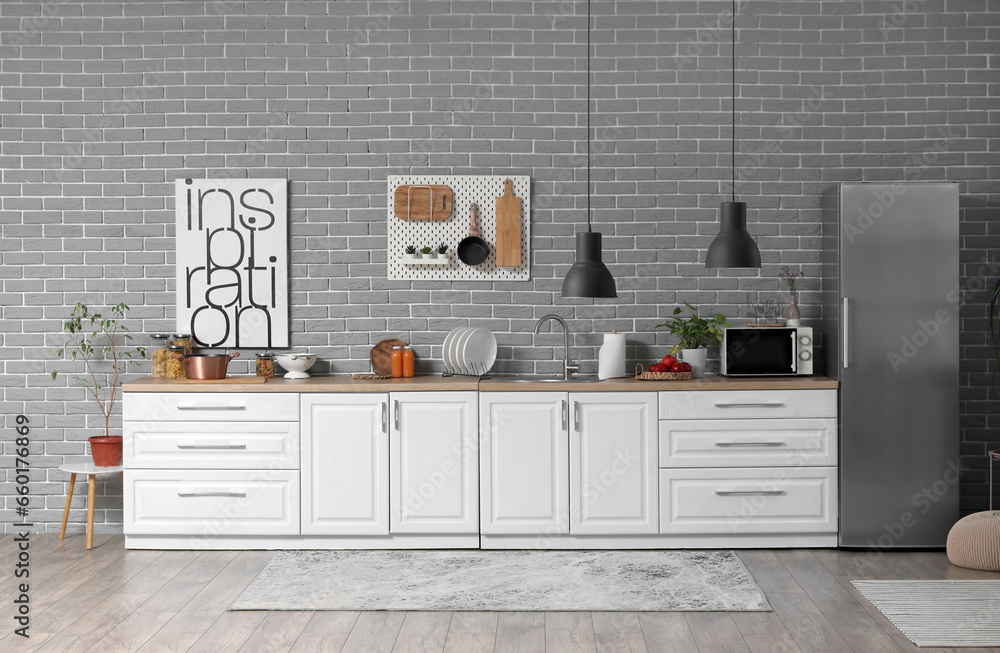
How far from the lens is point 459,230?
188 inches

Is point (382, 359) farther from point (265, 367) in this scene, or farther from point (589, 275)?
point (589, 275)

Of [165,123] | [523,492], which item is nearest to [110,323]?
[165,123]

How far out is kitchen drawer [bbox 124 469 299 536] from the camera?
168 inches

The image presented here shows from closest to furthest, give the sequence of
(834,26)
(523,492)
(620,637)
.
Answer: (620,637) < (523,492) < (834,26)

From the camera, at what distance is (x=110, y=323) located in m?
4.74

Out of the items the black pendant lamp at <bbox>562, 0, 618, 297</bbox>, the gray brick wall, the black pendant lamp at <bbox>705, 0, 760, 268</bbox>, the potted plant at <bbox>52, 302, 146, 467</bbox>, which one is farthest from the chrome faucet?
the potted plant at <bbox>52, 302, 146, 467</bbox>

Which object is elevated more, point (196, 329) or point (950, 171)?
point (950, 171)

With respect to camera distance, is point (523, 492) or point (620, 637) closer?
point (620, 637)

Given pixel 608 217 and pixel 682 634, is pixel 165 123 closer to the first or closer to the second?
pixel 608 217

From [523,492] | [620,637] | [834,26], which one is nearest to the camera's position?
[620,637]

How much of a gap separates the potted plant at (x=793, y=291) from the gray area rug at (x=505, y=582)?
4.44 ft

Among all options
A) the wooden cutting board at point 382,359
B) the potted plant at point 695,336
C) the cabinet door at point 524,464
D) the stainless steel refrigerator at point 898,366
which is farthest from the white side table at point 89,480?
the stainless steel refrigerator at point 898,366

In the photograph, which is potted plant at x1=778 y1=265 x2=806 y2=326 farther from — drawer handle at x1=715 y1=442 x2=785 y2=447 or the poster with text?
the poster with text

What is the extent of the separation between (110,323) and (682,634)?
143 inches
